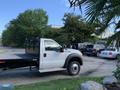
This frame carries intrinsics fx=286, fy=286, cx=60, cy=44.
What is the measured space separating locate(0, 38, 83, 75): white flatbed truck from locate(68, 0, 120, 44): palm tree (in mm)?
6850

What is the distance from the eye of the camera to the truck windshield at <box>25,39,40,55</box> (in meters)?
13.9

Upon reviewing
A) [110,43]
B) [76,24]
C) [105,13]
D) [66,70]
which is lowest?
[66,70]

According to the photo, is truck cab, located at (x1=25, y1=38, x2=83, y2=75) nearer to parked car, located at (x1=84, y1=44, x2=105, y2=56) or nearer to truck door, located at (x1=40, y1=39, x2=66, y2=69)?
truck door, located at (x1=40, y1=39, x2=66, y2=69)

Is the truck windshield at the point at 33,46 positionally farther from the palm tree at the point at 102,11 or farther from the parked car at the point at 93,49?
the parked car at the point at 93,49

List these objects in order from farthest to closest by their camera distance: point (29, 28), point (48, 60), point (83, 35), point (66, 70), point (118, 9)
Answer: point (29, 28)
point (83, 35)
point (66, 70)
point (48, 60)
point (118, 9)

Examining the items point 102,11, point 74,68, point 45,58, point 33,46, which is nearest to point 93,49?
point 74,68

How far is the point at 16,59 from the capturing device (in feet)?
42.1

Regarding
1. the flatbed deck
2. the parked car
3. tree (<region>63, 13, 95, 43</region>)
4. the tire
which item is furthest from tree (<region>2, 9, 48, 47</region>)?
the flatbed deck

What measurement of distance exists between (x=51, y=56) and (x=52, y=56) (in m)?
0.06

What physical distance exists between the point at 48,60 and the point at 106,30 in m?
7.20

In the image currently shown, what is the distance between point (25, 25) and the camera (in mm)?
83250

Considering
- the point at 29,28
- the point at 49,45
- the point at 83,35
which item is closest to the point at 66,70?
the point at 49,45

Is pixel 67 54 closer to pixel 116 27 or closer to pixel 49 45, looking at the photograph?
pixel 49 45

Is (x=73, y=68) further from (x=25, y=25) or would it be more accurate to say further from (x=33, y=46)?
(x=25, y=25)
